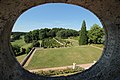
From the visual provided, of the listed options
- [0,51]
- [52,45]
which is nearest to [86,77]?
[0,51]

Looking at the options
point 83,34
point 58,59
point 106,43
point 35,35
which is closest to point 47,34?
point 35,35

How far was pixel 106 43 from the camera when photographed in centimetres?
497

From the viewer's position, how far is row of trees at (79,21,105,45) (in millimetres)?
32656

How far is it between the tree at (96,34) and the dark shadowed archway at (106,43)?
29.4 m

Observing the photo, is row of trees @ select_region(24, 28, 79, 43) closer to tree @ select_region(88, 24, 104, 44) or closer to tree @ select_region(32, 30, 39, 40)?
tree @ select_region(32, 30, 39, 40)

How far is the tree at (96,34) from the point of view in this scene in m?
33.9

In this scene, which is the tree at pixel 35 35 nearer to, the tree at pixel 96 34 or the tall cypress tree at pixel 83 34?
the tall cypress tree at pixel 83 34

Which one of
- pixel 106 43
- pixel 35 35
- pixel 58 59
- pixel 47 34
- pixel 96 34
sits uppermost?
pixel 106 43

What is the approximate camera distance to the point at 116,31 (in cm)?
442

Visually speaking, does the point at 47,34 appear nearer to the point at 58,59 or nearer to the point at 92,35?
the point at 92,35

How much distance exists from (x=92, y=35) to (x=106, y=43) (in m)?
29.9

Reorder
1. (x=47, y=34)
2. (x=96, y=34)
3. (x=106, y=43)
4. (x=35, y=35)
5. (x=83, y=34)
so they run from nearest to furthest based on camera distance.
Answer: (x=106, y=43), (x=83, y=34), (x=96, y=34), (x=35, y=35), (x=47, y=34)

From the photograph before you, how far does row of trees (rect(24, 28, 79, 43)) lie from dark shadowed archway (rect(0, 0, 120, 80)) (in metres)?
35.4

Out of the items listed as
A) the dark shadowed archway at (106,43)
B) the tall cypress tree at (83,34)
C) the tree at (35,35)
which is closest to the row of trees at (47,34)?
the tree at (35,35)
